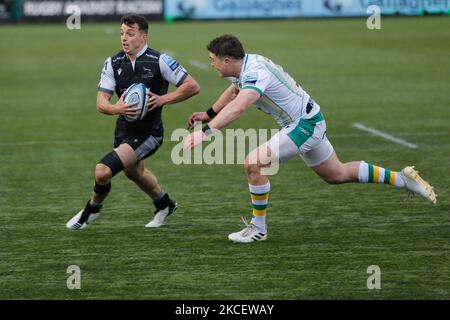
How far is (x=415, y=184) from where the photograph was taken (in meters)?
9.13

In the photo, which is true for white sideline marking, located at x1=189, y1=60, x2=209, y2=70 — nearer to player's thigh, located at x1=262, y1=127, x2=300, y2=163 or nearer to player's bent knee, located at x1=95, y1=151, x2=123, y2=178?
player's bent knee, located at x1=95, y1=151, x2=123, y2=178

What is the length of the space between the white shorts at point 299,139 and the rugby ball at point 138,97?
3.95 feet

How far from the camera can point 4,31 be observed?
39.4 meters

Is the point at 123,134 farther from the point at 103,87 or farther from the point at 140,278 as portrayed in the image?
the point at 140,278

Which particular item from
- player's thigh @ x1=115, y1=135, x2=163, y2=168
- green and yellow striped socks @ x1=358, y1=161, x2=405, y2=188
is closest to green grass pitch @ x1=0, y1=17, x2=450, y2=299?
green and yellow striped socks @ x1=358, y1=161, x2=405, y2=188

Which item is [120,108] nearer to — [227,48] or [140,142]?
[140,142]

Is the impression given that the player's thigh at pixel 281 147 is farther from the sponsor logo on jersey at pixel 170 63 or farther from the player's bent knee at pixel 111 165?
the player's bent knee at pixel 111 165

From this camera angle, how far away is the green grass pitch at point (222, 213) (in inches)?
290

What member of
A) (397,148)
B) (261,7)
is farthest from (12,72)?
(261,7)

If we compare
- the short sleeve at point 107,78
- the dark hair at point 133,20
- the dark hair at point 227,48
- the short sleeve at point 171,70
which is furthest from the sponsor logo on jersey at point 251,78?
the short sleeve at point 107,78

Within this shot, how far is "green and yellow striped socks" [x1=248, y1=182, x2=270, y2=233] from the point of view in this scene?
8.55 m

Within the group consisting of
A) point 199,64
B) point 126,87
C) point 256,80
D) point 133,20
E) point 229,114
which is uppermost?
point 199,64

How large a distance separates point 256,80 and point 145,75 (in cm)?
134

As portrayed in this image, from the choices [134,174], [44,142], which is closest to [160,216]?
[134,174]
